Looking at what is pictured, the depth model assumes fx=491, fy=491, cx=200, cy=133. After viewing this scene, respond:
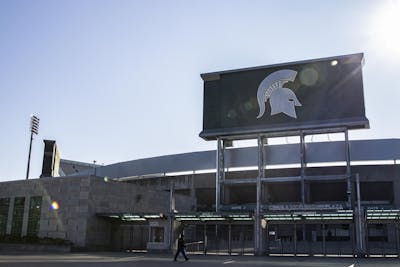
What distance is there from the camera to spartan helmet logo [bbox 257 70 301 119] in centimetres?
4553

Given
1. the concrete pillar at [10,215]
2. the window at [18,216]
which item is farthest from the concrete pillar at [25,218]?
the concrete pillar at [10,215]

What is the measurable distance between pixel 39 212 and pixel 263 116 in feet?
71.8

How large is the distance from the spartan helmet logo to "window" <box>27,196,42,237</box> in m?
21.4

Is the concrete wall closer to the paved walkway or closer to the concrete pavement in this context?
the concrete pavement

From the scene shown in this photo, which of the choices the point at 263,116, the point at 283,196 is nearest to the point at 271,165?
the point at 283,196

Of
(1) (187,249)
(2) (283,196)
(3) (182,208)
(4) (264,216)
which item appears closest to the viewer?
(4) (264,216)

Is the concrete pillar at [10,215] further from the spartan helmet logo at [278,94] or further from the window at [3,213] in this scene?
the spartan helmet logo at [278,94]

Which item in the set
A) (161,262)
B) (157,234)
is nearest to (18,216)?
(157,234)

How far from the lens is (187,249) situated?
41.8 metres


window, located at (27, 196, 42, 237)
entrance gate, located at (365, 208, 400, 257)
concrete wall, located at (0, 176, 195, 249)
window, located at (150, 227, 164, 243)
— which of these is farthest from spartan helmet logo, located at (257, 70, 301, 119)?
window, located at (27, 196, 42, 237)

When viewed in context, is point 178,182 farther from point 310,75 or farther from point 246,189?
point 310,75

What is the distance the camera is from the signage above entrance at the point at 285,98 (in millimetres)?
43312

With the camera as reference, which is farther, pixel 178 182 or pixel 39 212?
pixel 178 182

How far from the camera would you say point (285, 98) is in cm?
4575
